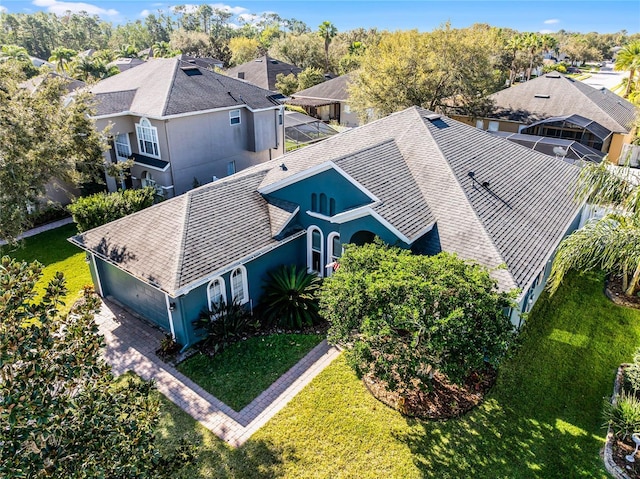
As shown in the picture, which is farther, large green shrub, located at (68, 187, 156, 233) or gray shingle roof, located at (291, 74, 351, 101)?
gray shingle roof, located at (291, 74, 351, 101)

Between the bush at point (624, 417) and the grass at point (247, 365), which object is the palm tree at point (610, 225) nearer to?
the bush at point (624, 417)

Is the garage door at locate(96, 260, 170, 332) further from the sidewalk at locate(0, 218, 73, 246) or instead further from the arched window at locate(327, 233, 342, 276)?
the sidewalk at locate(0, 218, 73, 246)

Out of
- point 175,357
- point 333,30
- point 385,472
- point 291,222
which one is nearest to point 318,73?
point 333,30

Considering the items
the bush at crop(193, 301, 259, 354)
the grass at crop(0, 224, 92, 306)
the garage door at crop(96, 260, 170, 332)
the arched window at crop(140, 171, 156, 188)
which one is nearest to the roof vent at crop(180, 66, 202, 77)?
the arched window at crop(140, 171, 156, 188)

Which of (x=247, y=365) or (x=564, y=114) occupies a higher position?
(x=564, y=114)

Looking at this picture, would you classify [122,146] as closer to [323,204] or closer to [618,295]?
[323,204]

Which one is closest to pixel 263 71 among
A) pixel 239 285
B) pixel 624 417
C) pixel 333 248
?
pixel 333 248

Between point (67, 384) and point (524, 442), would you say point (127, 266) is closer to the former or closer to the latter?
point (67, 384)
